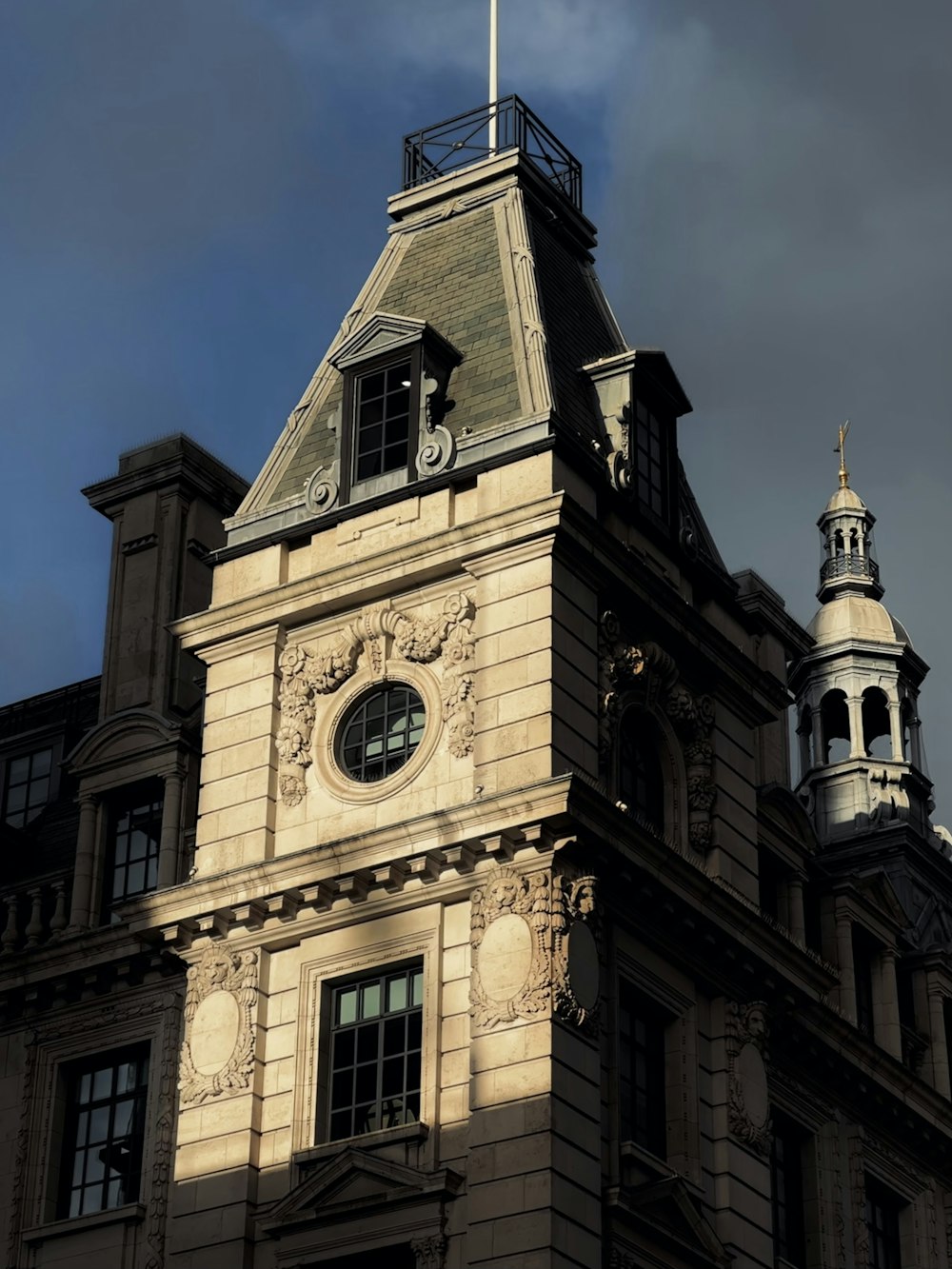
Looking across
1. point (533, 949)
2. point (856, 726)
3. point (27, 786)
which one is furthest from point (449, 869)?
point (856, 726)

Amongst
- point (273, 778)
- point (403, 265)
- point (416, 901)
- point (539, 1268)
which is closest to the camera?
point (539, 1268)

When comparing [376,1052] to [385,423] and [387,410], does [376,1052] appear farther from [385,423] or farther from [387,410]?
[387,410]

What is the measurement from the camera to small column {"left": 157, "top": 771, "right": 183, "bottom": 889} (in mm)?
46156

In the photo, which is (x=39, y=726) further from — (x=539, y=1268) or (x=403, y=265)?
→ (x=539, y=1268)

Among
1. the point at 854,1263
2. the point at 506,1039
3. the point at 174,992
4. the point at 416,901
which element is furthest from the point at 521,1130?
the point at 854,1263

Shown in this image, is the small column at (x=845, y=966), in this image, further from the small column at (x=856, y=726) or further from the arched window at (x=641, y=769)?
the small column at (x=856, y=726)

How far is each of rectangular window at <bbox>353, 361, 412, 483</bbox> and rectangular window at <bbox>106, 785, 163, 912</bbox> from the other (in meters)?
6.75

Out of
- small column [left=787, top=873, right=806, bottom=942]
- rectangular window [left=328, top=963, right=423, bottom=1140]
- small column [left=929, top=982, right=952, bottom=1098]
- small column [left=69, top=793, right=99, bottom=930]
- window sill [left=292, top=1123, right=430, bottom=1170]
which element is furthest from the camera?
small column [left=929, top=982, right=952, bottom=1098]

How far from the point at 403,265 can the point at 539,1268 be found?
20.3 metres

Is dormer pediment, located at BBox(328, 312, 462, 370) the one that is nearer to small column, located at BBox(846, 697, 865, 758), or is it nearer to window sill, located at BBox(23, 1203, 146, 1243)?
window sill, located at BBox(23, 1203, 146, 1243)

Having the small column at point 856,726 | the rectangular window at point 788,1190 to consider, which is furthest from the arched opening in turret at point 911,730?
the rectangular window at point 788,1190

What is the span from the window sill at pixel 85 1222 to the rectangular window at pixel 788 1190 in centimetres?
1063

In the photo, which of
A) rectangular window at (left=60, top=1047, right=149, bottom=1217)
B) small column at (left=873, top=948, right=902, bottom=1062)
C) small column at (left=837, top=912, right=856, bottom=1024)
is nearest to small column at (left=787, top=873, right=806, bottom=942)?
small column at (left=837, top=912, right=856, bottom=1024)

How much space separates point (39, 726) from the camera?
2126 inches
